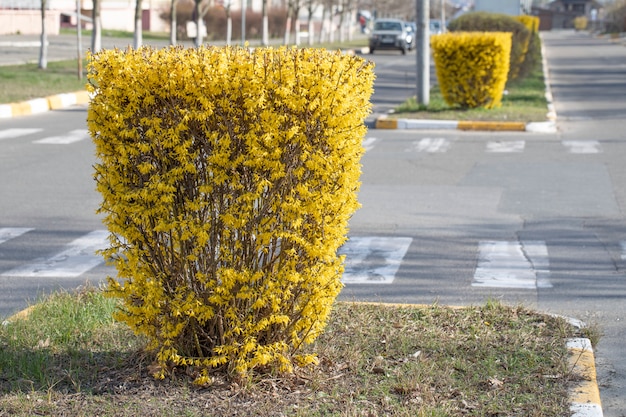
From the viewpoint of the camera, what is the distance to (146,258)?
4.87 metres

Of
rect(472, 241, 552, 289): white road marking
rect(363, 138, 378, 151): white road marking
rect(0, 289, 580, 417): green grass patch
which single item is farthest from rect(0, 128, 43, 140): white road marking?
rect(0, 289, 580, 417): green grass patch

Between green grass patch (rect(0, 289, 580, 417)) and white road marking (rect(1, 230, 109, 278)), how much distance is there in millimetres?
1720

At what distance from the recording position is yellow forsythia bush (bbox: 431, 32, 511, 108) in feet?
64.5

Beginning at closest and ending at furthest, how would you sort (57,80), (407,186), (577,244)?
(577,244) → (407,186) → (57,80)

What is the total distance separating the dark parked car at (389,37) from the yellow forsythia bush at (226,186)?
48.6 m

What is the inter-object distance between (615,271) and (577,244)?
980mm

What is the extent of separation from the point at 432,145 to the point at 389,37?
37.5 meters

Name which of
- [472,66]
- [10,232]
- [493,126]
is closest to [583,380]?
[10,232]

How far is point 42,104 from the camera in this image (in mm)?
21578

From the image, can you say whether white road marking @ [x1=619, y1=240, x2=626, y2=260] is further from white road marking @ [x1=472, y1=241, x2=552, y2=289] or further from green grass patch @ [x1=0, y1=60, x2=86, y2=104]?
green grass patch @ [x1=0, y1=60, x2=86, y2=104]

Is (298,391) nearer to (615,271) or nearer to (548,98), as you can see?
(615,271)

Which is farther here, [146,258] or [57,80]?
[57,80]

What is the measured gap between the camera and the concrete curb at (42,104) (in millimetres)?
20203

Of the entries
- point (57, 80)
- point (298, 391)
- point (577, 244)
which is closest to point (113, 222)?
point (298, 391)
